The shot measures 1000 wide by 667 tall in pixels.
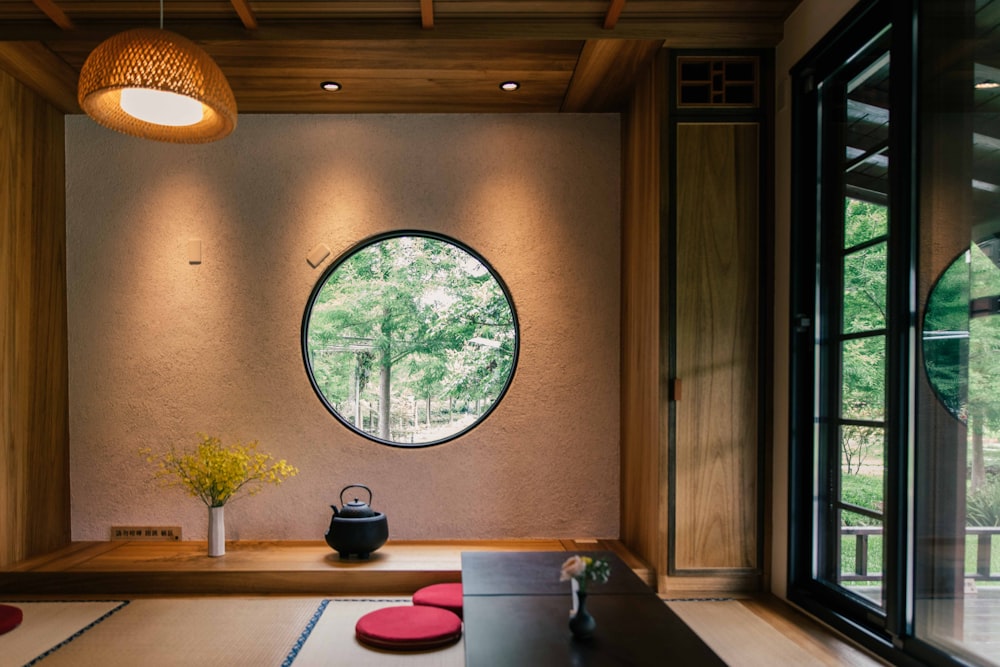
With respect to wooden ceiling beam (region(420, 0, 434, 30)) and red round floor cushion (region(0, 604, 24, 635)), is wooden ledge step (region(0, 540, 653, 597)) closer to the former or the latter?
red round floor cushion (region(0, 604, 24, 635))

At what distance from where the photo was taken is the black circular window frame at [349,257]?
4992mm

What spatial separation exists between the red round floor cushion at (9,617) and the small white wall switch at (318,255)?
7.75ft

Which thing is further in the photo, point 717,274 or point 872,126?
point 717,274

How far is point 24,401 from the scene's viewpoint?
453 cm

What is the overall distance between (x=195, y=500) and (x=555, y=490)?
86.0 inches

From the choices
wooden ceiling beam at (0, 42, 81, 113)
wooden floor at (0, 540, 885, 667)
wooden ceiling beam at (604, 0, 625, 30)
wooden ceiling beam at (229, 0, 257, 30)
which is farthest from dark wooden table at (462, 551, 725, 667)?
wooden ceiling beam at (0, 42, 81, 113)

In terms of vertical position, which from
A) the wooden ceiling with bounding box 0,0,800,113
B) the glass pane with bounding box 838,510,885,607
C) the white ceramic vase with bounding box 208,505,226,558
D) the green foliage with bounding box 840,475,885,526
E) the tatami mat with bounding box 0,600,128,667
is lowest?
the tatami mat with bounding box 0,600,128,667

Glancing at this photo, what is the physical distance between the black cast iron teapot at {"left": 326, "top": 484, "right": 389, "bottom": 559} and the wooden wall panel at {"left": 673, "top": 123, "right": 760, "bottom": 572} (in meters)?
1.58

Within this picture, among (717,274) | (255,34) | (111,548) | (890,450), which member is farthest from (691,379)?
(111,548)

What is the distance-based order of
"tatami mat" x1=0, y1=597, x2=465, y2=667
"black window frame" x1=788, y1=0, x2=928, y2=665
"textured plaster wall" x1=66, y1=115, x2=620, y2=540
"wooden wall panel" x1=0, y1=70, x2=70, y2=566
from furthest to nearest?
"textured plaster wall" x1=66, y1=115, x2=620, y2=540
"wooden wall panel" x1=0, y1=70, x2=70, y2=566
"tatami mat" x1=0, y1=597, x2=465, y2=667
"black window frame" x1=788, y1=0, x2=928, y2=665

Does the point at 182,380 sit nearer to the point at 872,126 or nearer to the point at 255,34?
the point at 255,34

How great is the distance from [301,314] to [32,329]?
1.48 m

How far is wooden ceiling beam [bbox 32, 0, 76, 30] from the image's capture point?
3721 mm

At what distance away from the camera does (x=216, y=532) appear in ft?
14.8
